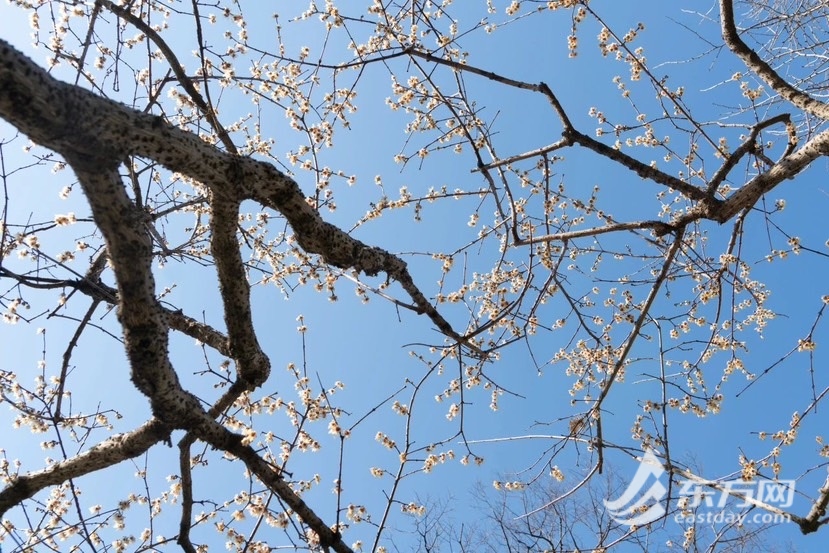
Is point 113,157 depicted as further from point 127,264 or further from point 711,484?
point 711,484

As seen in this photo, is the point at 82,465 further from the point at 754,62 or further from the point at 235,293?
the point at 754,62

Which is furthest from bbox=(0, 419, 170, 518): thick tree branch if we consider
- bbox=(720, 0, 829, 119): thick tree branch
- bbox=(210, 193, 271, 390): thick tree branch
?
bbox=(720, 0, 829, 119): thick tree branch

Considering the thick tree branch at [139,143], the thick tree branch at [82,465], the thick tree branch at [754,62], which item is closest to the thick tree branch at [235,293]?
the thick tree branch at [139,143]

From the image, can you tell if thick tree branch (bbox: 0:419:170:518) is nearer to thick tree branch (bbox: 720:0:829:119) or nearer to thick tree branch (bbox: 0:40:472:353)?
thick tree branch (bbox: 0:40:472:353)

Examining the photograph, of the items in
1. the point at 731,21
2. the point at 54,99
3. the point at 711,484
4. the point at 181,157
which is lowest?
the point at 711,484

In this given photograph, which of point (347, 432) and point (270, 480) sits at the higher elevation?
point (347, 432)

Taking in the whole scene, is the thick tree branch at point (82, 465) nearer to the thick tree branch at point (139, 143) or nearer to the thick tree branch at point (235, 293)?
the thick tree branch at point (235, 293)

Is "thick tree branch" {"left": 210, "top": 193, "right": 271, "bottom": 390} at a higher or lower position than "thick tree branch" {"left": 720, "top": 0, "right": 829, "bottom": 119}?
lower

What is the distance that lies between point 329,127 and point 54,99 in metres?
3.13

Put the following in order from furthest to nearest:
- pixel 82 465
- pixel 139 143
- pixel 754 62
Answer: pixel 754 62 < pixel 82 465 < pixel 139 143

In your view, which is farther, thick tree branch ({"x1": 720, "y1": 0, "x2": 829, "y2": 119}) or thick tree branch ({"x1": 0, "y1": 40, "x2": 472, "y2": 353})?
thick tree branch ({"x1": 720, "y1": 0, "x2": 829, "y2": 119})

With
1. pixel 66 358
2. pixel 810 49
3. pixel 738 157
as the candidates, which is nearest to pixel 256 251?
Result: pixel 66 358

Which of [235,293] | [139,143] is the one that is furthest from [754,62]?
[139,143]

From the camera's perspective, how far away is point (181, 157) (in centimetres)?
206
